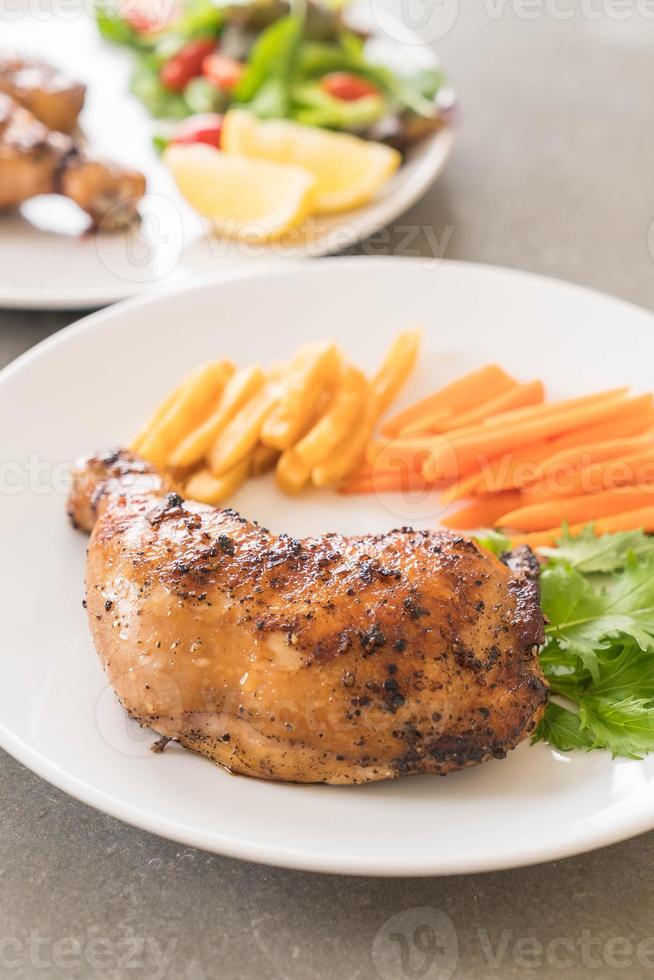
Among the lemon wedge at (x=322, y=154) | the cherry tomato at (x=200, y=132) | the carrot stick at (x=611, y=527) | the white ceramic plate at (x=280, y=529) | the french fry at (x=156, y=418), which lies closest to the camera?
the white ceramic plate at (x=280, y=529)

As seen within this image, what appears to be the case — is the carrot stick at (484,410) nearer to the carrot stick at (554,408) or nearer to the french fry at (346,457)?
the carrot stick at (554,408)

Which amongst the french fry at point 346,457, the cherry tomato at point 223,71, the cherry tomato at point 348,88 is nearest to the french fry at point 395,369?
the french fry at point 346,457

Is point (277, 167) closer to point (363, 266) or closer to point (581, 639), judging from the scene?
point (363, 266)

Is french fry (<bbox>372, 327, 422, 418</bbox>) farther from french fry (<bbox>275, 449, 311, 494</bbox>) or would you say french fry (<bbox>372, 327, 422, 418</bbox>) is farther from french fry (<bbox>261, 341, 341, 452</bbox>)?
french fry (<bbox>275, 449, 311, 494</bbox>)

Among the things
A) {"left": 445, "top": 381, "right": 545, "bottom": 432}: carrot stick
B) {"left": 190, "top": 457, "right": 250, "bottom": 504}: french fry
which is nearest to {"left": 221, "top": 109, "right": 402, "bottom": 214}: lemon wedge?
{"left": 445, "top": 381, "right": 545, "bottom": 432}: carrot stick

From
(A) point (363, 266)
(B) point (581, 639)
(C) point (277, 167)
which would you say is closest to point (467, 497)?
(B) point (581, 639)

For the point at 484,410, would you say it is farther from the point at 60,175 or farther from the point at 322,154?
the point at 60,175

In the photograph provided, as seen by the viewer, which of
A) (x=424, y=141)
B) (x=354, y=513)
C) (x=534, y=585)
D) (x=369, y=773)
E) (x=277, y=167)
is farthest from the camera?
(x=424, y=141)

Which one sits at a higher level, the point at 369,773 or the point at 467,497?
the point at 369,773
